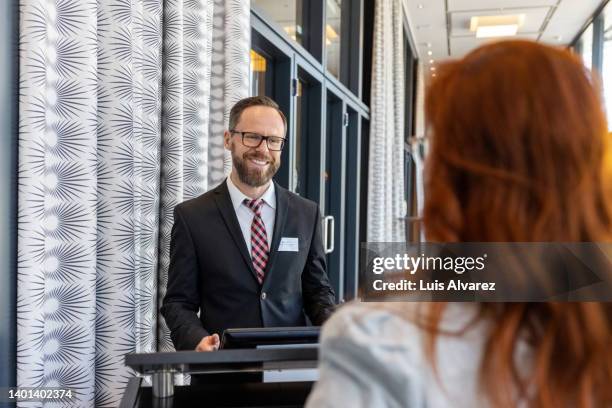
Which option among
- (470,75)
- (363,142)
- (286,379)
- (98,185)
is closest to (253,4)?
(98,185)

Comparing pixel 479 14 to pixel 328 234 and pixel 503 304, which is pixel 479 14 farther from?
pixel 503 304

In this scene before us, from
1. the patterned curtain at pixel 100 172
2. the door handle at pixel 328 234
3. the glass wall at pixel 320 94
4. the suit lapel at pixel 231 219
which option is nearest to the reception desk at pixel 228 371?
the patterned curtain at pixel 100 172

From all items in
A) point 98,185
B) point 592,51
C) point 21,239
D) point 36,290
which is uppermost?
point 592,51

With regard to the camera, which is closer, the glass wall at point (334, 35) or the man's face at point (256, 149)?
the man's face at point (256, 149)

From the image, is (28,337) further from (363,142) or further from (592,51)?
(592,51)

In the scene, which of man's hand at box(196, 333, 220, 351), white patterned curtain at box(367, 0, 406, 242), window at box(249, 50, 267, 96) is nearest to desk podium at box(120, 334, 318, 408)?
man's hand at box(196, 333, 220, 351)

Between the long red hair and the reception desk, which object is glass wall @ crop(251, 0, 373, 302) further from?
the long red hair

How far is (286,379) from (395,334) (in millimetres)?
541

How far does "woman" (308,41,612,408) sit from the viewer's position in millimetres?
670

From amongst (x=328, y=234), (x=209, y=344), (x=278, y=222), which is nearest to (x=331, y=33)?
(x=328, y=234)

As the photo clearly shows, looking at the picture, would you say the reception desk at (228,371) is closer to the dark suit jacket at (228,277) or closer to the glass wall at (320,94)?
the dark suit jacket at (228,277)

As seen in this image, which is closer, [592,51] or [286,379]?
[286,379]

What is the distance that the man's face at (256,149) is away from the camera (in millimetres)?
2311

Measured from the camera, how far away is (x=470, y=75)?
Result: 2.37ft
